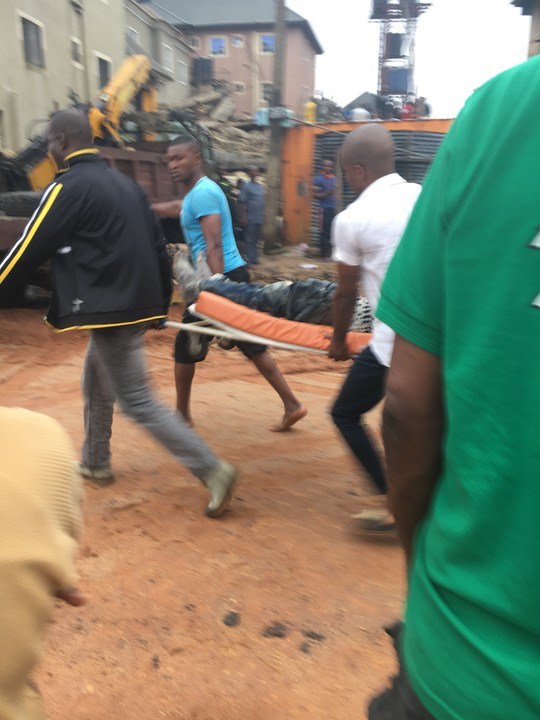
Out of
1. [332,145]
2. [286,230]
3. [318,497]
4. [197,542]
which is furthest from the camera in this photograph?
[286,230]

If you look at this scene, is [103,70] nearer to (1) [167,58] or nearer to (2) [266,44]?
(1) [167,58]

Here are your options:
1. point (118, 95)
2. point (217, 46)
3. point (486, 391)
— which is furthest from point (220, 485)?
point (217, 46)

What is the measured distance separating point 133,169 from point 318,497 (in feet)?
26.7

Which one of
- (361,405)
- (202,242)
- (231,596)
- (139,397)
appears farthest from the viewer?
(202,242)

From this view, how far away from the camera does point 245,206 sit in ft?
46.8

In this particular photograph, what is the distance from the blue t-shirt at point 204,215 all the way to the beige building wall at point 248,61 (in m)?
42.5

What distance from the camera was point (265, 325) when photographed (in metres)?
4.02

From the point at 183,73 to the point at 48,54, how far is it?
22.2m

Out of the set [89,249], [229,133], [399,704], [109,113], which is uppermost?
[229,133]

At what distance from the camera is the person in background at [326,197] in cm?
1526

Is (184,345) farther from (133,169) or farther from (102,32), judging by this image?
(102,32)

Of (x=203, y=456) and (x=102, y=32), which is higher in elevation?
Answer: (x=102, y=32)

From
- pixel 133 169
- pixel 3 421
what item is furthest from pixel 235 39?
pixel 3 421

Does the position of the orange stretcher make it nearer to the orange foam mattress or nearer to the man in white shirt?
the orange foam mattress
